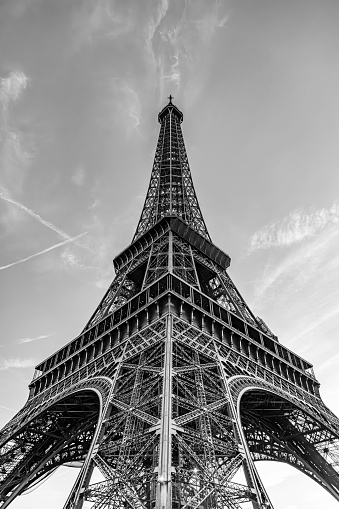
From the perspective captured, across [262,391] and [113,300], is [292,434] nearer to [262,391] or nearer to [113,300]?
[262,391]

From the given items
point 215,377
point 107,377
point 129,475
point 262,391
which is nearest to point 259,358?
point 262,391

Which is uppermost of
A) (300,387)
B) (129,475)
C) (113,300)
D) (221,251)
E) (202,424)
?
(221,251)

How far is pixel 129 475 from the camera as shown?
14.2m

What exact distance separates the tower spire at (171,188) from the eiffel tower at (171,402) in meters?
6.77

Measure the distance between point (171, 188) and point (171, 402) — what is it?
39.8 m

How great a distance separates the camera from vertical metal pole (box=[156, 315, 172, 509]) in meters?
12.1

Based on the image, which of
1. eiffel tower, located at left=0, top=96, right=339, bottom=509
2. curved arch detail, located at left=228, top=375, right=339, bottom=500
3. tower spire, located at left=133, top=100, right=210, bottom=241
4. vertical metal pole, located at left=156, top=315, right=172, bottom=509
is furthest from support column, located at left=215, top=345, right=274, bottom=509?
tower spire, located at left=133, top=100, right=210, bottom=241

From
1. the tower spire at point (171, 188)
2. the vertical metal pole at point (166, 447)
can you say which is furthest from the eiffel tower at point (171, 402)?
the tower spire at point (171, 188)

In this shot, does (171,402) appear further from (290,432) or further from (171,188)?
(171,188)

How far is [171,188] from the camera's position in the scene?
175ft

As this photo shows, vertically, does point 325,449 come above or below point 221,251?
below

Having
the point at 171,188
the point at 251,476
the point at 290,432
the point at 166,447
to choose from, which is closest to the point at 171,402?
the point at 166,447

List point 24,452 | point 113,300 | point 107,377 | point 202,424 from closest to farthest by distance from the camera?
point 202,424, point 107,377, point 24,452, point 113,300

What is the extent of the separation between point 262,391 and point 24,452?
19535mm
